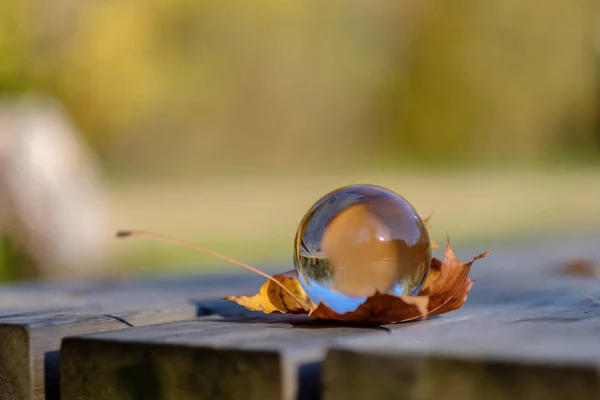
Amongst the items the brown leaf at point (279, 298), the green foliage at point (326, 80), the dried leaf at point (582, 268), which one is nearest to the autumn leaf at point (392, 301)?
the brown leaf at point (279, 298)

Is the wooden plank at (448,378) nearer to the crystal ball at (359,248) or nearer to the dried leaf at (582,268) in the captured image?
the crystal ball at (359,248)

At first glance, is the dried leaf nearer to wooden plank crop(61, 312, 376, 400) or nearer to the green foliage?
wooden plank crop(61, 312, 376, 400)

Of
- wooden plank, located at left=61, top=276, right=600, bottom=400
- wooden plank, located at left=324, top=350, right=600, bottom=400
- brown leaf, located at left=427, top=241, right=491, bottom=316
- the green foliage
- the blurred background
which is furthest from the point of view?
the green foliage

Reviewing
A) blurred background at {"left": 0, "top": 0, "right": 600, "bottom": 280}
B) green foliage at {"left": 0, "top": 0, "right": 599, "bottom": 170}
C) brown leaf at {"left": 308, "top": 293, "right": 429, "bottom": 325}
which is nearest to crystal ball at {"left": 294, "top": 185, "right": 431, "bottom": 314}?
brown leaf at {"left": 308, "top": 293, "right": 429, "bottom": 325}

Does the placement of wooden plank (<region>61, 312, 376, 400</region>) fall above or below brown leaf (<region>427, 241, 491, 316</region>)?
below

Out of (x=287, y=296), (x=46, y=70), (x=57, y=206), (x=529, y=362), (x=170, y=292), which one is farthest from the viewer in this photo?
(x=46, y=70)

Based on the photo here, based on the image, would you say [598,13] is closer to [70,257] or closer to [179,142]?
[179,142]

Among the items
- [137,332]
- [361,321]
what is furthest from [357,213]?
[137,332]
